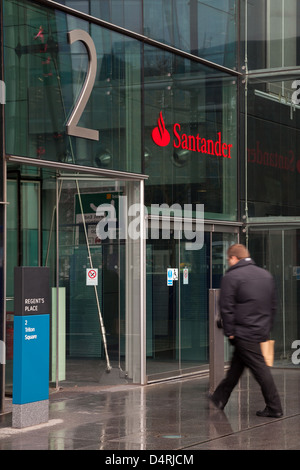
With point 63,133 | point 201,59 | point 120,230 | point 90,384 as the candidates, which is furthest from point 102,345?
point 201,59

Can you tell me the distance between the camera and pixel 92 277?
43.4 feet

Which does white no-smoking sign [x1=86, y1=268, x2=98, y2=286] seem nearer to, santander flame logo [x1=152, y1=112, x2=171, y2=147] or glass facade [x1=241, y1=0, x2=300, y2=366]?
santander flame logo [x1=152, y1=112, x2=171, y2=147]

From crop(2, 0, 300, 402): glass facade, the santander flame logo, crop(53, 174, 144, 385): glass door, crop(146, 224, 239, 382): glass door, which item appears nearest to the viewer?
crop(2, 0, 300, 402): glass facade

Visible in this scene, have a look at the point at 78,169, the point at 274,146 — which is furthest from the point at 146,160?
the point at 274,146

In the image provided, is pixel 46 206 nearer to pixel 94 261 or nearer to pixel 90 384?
pixel 94 261

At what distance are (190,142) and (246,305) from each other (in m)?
5.60

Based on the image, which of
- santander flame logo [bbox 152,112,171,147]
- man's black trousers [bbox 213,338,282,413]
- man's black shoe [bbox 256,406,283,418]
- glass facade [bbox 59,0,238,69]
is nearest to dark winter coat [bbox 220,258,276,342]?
man's black trousers [bbox 213,338,282,413]

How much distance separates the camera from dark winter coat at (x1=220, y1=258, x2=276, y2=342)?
945 cm

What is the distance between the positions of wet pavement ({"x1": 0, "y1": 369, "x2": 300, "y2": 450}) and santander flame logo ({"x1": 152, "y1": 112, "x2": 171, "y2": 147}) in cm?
385

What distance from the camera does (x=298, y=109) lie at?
16.2 metres

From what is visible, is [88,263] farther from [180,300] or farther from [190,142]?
[190,142]

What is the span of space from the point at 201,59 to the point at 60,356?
563 centimetres

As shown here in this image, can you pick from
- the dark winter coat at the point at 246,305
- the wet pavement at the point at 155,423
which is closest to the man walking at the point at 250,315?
the dark winter coat at the point at 246,305
